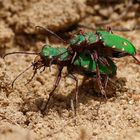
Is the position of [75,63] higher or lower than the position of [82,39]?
lower

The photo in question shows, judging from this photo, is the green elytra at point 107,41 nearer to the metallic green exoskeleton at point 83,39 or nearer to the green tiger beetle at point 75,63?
the metallic green exoskeleton at point 83,39

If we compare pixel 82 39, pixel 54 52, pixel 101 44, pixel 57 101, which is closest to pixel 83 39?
pixel 82 39

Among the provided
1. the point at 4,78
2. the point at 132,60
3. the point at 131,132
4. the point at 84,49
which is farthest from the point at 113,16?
the point at 131,132

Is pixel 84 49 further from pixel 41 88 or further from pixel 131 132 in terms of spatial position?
pixel 131 132

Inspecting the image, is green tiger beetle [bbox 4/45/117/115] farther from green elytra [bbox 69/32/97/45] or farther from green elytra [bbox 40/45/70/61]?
green elytra [bbox 69/32/97/45]

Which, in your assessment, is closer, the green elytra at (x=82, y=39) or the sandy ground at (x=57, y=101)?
the sandy ground at (x=57, y=101)

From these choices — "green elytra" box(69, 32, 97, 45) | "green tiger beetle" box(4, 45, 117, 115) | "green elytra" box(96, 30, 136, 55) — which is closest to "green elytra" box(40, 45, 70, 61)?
"green tiger beetle" box(4, 45, 117, 115)

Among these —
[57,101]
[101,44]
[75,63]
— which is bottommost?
[57,101]

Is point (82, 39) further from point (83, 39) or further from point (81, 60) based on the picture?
point (81, 60)

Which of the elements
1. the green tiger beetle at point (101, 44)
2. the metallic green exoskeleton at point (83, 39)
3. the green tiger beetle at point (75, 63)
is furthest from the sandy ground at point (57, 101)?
the metallic green exoskeleton at point (83, 39)
